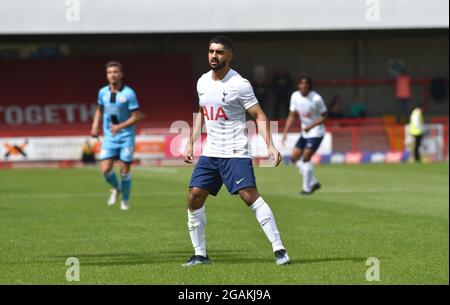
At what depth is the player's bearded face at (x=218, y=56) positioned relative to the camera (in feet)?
35.1

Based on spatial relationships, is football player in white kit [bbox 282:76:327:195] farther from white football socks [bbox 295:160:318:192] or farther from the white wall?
the white wall

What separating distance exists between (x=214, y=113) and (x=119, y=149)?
7.95 m

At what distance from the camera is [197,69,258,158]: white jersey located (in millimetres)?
10930

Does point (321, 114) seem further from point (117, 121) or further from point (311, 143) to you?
point (117, 121)

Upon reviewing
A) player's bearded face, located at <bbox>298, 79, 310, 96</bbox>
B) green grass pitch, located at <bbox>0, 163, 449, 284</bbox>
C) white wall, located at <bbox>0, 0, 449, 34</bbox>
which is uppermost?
white wall, located at <bbox>0, 0, 449, 34</bbox>

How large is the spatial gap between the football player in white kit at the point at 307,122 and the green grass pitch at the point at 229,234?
0.54m

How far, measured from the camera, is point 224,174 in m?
11.2

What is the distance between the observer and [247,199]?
11219mm

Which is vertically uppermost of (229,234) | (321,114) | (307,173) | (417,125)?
(321,114)

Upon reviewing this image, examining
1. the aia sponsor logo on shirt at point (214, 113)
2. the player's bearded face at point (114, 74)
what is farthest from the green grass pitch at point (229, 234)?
the player's bearded face at point (114, 74)

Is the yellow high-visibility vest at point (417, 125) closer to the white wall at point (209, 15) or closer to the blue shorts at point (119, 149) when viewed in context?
the white wall at point (209, 15)

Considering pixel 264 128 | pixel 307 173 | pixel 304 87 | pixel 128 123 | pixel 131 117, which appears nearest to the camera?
pixel 264 128
